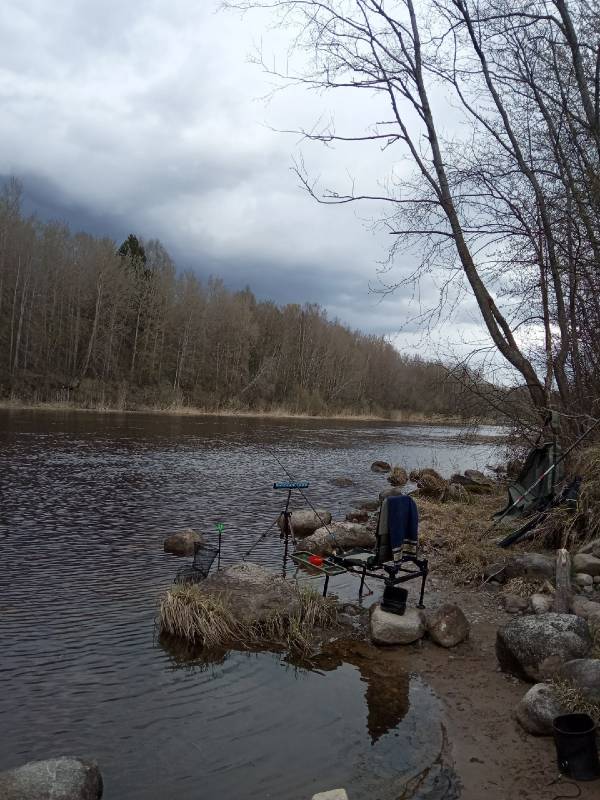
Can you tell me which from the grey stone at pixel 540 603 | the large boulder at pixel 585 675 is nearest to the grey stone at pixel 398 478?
the grey stone at pixel 540 603

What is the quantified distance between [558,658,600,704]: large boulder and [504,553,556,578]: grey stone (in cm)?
298

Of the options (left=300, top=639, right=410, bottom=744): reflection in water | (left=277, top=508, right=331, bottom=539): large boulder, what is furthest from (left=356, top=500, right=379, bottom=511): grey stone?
(left=300, top=639, right=410, bottom=744): reflection in water

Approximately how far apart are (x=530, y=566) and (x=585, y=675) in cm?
333

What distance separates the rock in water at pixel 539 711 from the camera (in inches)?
171

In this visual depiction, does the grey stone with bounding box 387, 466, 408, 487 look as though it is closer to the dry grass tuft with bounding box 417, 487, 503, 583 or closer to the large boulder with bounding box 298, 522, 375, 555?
the dry grass tuft with bounding box 417, 487, 503, 583

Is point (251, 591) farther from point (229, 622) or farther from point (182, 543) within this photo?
point (182, 543)

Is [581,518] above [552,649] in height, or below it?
above

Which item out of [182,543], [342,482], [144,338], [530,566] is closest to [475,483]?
[342,482]

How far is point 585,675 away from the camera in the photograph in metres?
4.41

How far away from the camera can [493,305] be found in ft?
38.5

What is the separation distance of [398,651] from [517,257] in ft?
22.4

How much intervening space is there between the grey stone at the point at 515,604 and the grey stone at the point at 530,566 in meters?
0.57

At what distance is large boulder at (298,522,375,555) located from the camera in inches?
411

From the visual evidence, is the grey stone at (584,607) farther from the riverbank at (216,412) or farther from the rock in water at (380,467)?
the riverbank at (216,412)
